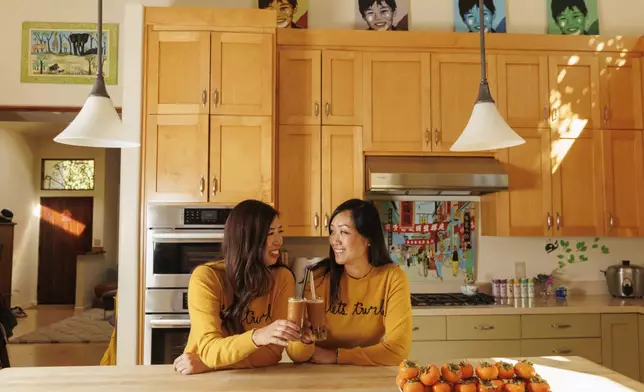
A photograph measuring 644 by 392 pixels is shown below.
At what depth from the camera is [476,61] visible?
3609mm

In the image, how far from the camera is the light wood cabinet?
3447 millimetres

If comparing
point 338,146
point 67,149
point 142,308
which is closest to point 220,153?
point 338,146

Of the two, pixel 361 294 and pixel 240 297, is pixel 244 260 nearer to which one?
pixel 240 297

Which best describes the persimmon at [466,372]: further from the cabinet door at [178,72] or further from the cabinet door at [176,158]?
the cabinet door at [178,72]

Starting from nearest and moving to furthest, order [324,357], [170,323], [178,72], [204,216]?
[324,357]
[170,323]
[204,216]
[178,72]

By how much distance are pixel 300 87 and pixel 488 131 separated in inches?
73.9

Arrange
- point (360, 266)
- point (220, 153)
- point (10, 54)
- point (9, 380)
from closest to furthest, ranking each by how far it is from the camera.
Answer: point (9, 380) → point (360, 266) → point (220, 153) → point (10, 54)

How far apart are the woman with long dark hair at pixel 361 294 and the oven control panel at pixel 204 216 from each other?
1.24 metres

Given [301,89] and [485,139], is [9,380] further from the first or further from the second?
[301,89]

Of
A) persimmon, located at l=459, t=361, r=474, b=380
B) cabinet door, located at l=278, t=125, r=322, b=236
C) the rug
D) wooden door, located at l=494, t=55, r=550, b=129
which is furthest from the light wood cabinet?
the rug

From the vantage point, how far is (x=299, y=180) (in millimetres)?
3471

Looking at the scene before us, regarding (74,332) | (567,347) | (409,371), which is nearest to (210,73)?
(409,371)

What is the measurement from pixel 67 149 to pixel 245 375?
30.8 feet

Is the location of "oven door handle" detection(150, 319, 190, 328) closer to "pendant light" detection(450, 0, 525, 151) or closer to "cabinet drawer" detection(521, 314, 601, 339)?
"pendant light" detection(450, 0, 525, 151)
